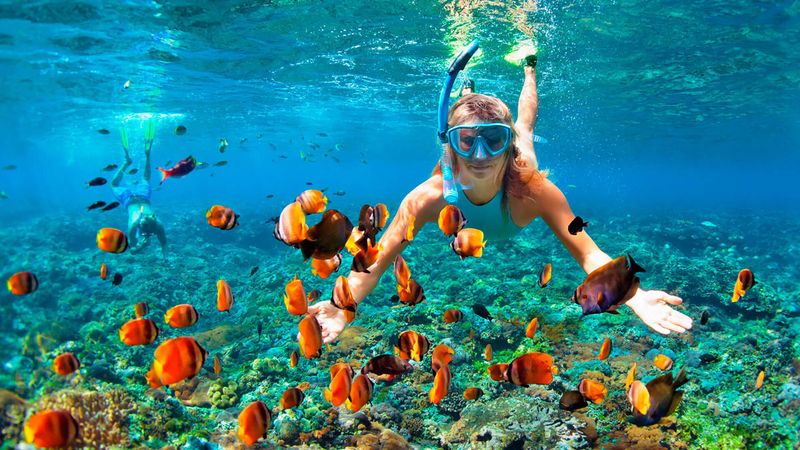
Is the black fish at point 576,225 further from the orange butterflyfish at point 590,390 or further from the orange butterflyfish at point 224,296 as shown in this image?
the orange butterflyfish at point 224,296

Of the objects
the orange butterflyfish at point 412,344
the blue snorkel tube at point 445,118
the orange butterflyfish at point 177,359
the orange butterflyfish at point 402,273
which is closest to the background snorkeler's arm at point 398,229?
the blue snorkel tube at point 445,118

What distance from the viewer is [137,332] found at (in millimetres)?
4023

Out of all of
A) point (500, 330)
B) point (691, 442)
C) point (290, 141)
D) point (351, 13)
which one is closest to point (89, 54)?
point (351, 13)

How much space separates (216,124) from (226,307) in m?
39.4

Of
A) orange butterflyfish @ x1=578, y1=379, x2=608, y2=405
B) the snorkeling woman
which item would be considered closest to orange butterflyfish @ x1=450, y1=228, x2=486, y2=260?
the snorkeling woman

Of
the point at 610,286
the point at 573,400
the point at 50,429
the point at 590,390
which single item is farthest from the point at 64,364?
the point at 590,390

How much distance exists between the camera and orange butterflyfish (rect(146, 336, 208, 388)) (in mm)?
2822

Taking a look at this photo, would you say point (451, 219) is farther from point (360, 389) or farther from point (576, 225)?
point (360, 389)

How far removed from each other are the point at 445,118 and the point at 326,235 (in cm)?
268

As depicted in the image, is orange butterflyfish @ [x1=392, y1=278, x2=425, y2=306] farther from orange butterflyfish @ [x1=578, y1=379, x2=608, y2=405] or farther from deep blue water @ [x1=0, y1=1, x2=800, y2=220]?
deep blue water @ [x1=0, y1=1, x2=800, y2=220]

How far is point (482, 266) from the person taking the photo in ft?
51.0

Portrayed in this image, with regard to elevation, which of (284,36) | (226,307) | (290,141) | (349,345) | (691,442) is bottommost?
(290,141)

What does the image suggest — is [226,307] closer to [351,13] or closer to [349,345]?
[349,345]

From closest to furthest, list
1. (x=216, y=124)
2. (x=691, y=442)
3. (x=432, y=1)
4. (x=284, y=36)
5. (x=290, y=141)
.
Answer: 1. (x=691, y=442)
2. (x=432, y=1)
3. (x=284, y=36)
4. (x=216, y=124)
5. (x=290, y=141)
